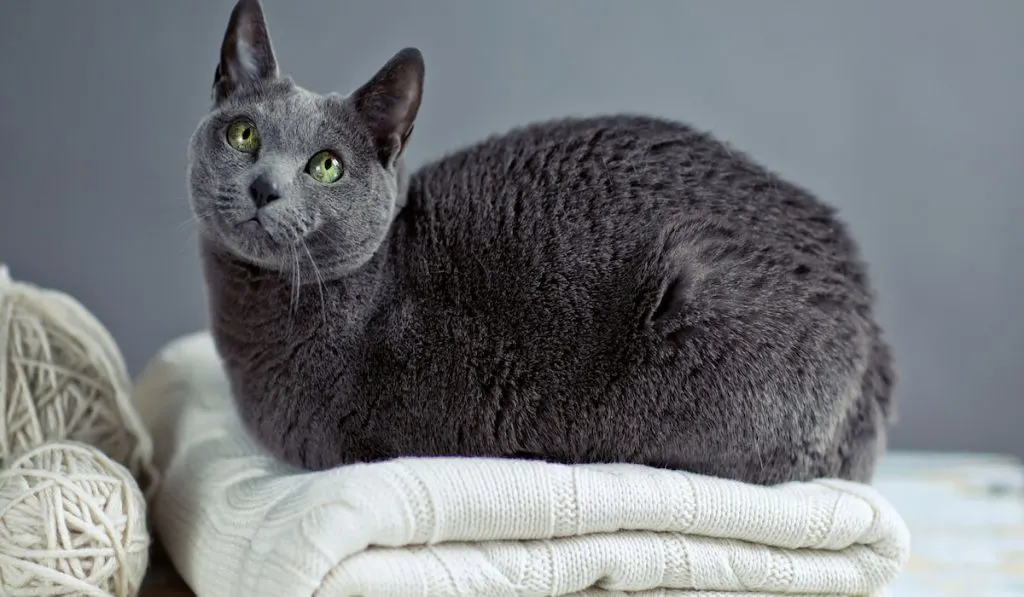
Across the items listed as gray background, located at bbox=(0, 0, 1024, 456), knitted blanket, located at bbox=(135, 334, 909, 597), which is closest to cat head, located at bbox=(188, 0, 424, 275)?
knitted blanket, located at bbox=(135, 334, 909, 597)

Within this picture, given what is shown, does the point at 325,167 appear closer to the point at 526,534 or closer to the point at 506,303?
the point at 506,303

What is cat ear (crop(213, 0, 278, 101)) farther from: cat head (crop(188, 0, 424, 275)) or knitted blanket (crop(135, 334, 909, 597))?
knitted blanket (crop(135, 334, 909, 597))

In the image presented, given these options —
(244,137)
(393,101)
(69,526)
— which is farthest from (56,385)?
(393,101)

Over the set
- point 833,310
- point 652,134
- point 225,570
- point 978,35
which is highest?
point 978,35

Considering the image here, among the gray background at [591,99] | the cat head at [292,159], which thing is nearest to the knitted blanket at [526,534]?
the cat head at [292,159]

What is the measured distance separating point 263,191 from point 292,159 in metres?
0.05

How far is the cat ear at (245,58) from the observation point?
96cm

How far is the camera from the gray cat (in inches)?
36.9

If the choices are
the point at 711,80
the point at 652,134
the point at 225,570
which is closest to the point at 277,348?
the point at 225,570

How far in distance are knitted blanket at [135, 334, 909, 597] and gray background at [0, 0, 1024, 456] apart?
3.07 ft

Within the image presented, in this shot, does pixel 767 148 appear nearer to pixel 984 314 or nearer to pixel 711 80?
pixel 711 80

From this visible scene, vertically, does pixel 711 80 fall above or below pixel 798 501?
above

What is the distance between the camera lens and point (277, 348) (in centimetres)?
99

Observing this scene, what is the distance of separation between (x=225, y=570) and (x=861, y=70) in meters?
1.38
